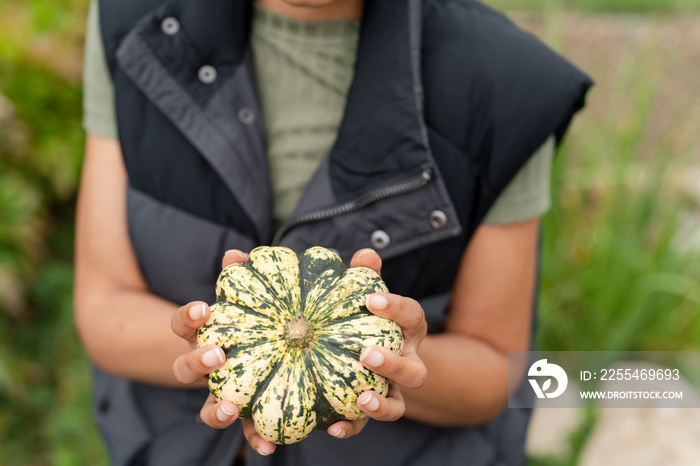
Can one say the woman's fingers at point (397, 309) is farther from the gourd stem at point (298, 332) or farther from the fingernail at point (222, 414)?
the fingernail at point (222, 414)

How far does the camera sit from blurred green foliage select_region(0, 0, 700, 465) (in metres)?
3.56

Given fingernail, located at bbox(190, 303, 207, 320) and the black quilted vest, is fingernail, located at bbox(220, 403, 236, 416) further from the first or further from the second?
the black quilted vest

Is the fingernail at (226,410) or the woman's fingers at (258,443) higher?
the fingernail at (226,410)

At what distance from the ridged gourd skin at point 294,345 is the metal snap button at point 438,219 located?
347 millimetres

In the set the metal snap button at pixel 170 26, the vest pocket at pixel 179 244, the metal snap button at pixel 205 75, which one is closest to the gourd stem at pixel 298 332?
the vest pocket at pixel 179 244

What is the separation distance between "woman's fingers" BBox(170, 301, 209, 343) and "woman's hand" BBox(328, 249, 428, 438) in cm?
38

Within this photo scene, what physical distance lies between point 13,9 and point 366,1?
13.0ft

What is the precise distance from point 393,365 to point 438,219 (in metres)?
0.59

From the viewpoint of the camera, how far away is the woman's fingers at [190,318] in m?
1.39

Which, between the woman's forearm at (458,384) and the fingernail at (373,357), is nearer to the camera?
the fingernail at (373,357)

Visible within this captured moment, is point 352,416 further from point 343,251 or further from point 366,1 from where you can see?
point 366,1

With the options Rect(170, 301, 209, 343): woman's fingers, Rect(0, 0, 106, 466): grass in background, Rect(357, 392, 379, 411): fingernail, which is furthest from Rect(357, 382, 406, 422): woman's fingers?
Rect(0, 0, 106, 466): grass in background

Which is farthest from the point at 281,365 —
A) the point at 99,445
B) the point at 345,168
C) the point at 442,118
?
the point at 99,445

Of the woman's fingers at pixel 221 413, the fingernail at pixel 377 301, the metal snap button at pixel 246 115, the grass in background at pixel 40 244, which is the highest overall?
the metal snap button at pixel 246 115
